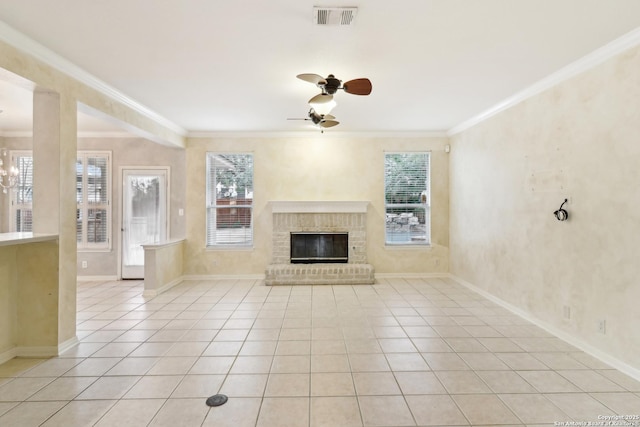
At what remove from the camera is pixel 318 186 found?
6.28 m

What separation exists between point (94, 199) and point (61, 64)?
3756 millimetres

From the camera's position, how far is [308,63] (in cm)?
319

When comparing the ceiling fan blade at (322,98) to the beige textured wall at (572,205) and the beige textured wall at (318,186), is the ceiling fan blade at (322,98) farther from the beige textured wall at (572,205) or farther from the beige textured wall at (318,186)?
the beige textured wall at (318,186)

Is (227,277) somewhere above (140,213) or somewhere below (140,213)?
below

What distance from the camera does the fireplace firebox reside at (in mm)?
6203

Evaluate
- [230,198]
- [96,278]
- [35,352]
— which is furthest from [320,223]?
[96,278]

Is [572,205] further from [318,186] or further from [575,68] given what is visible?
[318,186]

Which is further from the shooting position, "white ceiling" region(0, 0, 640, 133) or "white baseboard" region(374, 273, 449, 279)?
"white baseboard" region(374, 273, 449, 279)

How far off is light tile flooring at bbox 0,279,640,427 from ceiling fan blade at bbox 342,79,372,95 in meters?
2.46

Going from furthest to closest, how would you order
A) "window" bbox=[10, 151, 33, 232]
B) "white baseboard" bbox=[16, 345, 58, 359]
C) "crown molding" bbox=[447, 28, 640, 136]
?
"window" bbox=[10, 151, 33, 232] → "white baseboard" bbox=[16, 345, 58, 359] → "crown molding" bbox=[447, 28, 640, 136]

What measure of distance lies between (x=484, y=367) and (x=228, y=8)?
3508 mm

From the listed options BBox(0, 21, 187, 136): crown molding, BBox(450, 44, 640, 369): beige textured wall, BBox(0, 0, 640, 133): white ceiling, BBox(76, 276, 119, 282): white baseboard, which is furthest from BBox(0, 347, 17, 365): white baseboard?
BBox(450, 44, 640, 369): beige textured wall

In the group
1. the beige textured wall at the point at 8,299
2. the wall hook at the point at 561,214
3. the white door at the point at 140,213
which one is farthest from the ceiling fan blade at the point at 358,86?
the white door at the point at 140,213

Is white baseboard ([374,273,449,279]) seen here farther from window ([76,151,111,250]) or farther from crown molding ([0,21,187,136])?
window ([76,151,111,250])
